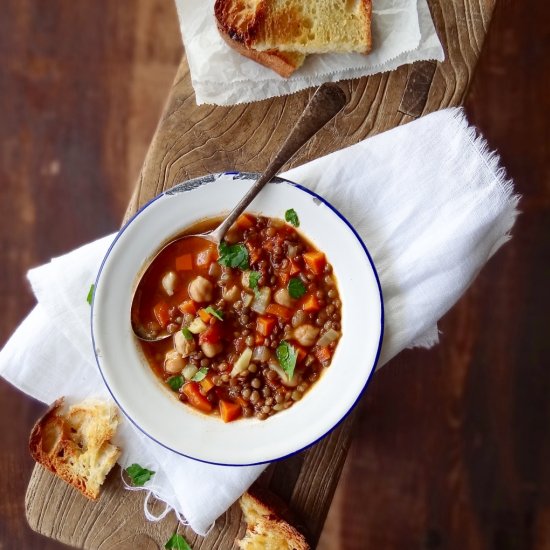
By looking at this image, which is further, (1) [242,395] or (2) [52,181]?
(2) [52,181]

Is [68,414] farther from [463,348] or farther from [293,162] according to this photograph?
[463,348]

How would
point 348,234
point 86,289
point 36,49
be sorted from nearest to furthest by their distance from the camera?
point 348,234, point 86,289, point 36,49

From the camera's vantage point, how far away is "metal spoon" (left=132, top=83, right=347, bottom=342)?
8.79ft

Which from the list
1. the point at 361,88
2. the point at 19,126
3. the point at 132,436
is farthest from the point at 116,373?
the point at 19,126

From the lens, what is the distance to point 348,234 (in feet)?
8.84

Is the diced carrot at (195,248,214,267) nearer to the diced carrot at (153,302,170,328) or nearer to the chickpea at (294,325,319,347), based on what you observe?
the diced carrot at (153,302,170,328)

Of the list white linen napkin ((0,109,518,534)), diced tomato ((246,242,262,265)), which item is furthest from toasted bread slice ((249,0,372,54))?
diced tomato ((246,242,262,265))

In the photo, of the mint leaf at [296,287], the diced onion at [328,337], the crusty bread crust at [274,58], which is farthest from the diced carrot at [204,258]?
the crusty bread crust at [274,58]

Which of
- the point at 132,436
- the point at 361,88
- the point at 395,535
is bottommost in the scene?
the point at 395,535

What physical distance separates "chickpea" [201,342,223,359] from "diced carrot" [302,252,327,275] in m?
0.50

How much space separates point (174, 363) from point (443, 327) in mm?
1833

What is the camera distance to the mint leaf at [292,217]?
108 inches

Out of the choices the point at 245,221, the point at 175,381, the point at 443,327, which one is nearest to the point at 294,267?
the point at 245,221

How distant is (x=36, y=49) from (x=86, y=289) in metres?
1.72
